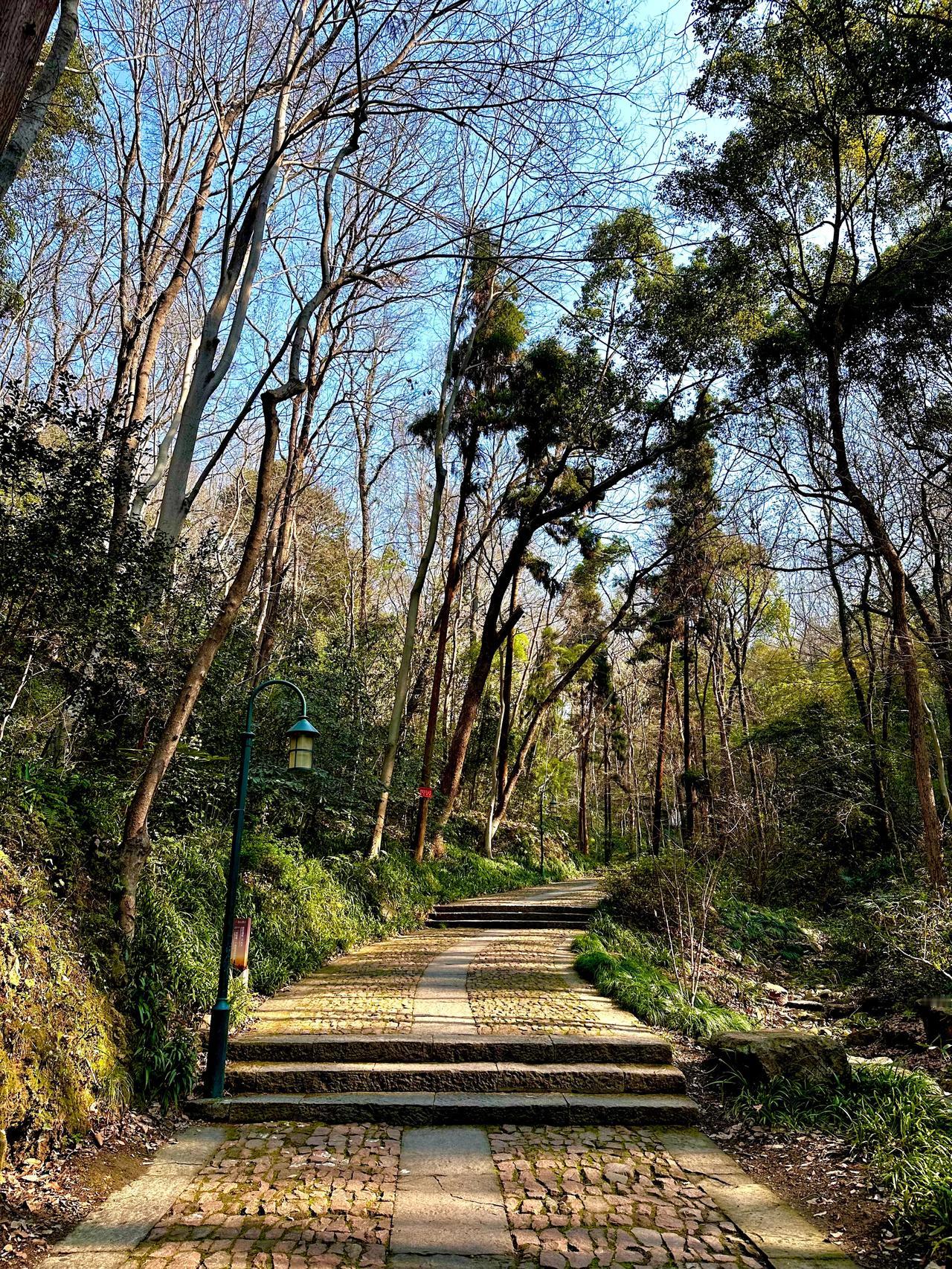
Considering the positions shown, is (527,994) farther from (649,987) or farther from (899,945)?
(899,945)

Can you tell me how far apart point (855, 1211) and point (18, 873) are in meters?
4.51

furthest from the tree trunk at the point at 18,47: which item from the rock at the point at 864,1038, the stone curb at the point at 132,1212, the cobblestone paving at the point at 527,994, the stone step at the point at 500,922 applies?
the stone step at the point at 500,922

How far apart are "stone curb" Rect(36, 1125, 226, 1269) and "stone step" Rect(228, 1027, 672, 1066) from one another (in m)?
0.93

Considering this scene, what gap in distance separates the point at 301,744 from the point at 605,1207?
322 centimetres

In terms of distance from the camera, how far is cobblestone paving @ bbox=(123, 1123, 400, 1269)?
Result: 116 inches

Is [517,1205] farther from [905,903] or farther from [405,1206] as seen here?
[905,903]

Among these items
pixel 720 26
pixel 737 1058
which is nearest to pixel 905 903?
pixel 737 1058

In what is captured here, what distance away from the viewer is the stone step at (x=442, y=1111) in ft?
14.4

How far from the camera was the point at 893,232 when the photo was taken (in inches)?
376

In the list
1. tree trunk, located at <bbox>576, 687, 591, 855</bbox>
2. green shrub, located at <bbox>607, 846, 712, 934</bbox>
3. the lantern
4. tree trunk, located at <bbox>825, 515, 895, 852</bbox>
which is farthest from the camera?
tree trunk, located at <bbox>576, 687, 591, 855</bbox>

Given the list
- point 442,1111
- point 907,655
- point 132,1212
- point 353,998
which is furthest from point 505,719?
point 132,1212

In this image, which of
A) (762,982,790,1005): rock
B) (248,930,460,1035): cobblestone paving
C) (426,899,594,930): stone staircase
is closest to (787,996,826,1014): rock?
(762,982,790,1005): rock

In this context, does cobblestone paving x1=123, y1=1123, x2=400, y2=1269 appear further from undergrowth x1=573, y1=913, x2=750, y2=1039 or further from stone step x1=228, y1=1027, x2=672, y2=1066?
undergrowth x1=573, y1=913, x2=750, y2=1039

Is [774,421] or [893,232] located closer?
[893,232]
